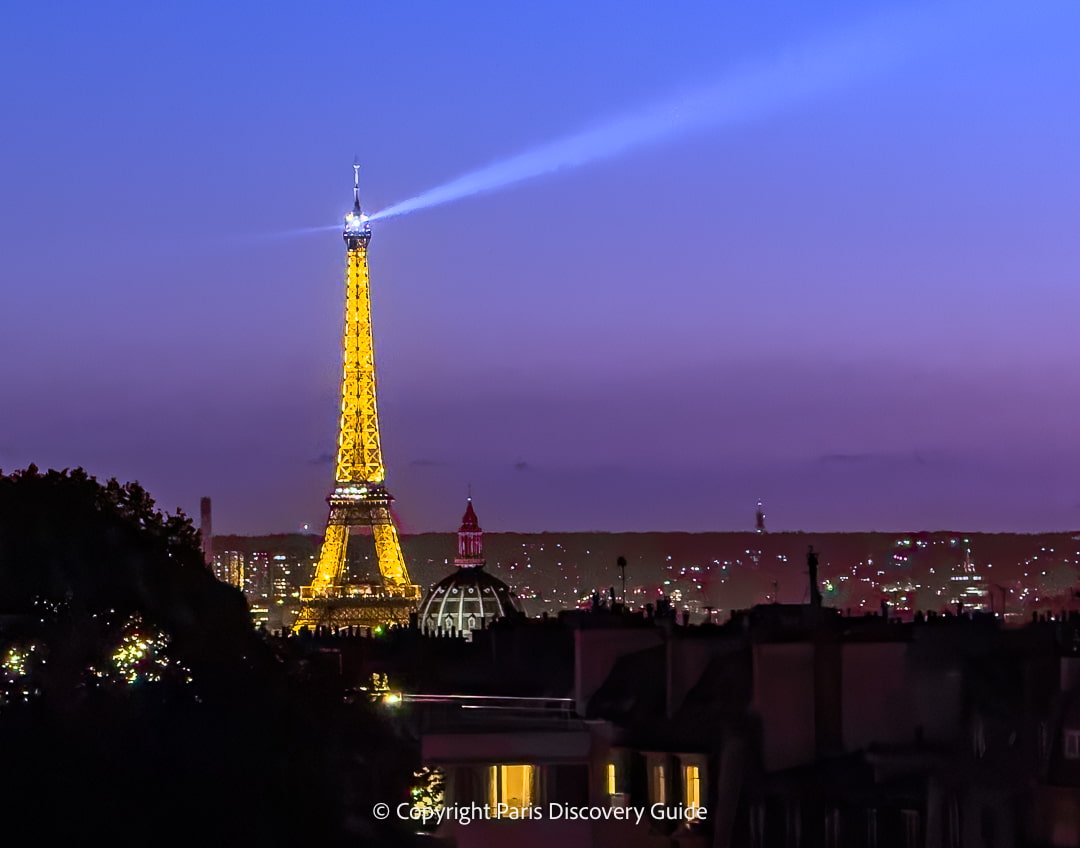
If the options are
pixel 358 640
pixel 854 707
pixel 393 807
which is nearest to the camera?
pixel 393 807

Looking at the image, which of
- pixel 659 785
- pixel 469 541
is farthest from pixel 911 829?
pixel 469 541

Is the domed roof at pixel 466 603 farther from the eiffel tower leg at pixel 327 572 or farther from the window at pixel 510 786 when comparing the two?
the window at pixel 510 786

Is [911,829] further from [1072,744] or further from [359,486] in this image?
[359,486]

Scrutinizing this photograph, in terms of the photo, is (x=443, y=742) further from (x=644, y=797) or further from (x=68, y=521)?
(x=68, y=521)

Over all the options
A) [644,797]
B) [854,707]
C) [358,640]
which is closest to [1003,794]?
[854,707]

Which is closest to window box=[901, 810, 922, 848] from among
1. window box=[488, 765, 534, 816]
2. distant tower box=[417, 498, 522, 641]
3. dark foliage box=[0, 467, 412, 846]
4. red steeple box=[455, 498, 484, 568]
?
window box=[488, 765, 534, 816]

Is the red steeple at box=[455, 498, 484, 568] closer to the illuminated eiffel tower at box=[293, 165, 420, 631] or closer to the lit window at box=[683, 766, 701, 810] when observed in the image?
the illuminated eiffel tower at box=[293, 165, 420, 631]

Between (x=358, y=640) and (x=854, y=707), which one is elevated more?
(x=358, y=640)

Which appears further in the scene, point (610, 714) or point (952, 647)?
point (952, 647)
